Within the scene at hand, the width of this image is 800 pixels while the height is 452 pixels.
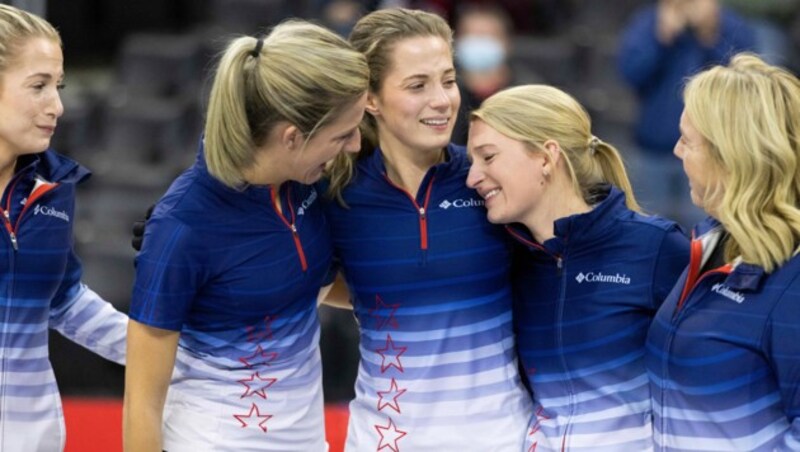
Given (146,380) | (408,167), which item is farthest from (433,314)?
(146,380)

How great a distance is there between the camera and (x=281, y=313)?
3.32 metres

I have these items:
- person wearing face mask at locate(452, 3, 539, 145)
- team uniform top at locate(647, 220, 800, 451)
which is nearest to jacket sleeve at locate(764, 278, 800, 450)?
team uniform top at locate(647, 220, 800, 451)

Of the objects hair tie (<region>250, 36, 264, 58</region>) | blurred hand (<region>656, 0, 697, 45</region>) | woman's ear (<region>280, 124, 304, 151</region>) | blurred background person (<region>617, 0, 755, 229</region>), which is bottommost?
blurred background person (<region>617, 0, 755, 229</region>)

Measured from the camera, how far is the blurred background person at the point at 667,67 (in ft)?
19.9

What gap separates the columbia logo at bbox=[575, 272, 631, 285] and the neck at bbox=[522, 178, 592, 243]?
4.7 inches

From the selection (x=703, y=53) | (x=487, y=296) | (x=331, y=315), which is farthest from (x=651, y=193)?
(x=487, y=296)

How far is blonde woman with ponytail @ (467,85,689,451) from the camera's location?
3.30 meters

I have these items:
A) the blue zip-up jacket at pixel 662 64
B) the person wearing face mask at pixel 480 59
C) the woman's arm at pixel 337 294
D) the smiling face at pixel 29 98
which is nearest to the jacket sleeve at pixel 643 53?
the blue zip-up jacket at pixel 662 64

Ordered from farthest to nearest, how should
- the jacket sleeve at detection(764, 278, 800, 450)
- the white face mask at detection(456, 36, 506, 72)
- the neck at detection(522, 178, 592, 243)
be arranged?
the white face mask at detection(456, 36, 506, 72), the neck at detection(522, 178, 592, 243), the jacket sleeve at detection(764, 278, 800, 450)

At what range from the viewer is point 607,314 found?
3.30 metres

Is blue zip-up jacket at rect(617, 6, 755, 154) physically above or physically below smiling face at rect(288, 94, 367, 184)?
below

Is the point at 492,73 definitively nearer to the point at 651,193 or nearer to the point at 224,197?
the point at 651,193

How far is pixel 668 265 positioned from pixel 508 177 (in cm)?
40

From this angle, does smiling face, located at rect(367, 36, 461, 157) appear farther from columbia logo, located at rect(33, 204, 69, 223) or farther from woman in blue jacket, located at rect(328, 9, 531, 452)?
columbia logo, located at rect(33, 204, 69, 223)
